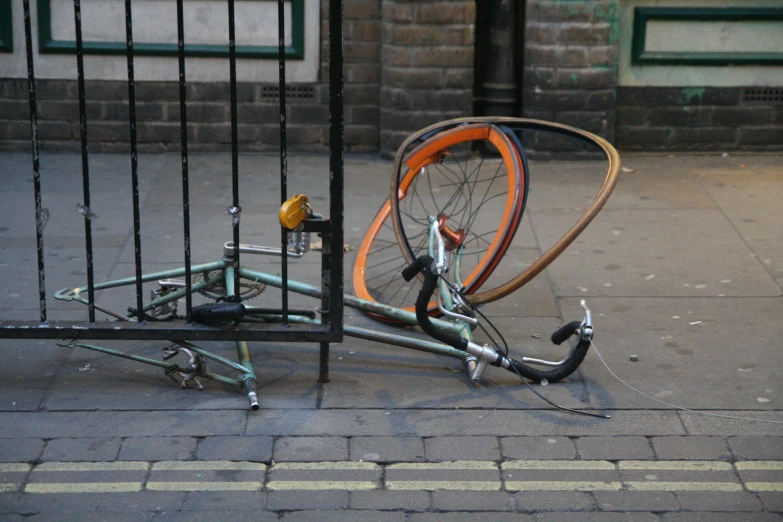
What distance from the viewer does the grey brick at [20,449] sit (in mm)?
4039

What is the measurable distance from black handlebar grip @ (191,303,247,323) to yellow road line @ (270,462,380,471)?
0.78 m

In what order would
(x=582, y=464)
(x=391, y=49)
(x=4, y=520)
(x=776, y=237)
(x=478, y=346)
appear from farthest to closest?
(x=391, y=49) < (x=776, y=237) < (x=478, y=346) < (x=582, y=464) < (x=4, y=520)

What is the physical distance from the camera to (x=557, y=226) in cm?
731

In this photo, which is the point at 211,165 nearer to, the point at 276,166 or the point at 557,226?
the point at 276,166

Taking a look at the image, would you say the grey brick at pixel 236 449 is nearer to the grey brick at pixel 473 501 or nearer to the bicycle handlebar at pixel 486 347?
the grey brick at pixel 473 501

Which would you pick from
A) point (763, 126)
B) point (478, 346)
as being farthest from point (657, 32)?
point (478, 346)

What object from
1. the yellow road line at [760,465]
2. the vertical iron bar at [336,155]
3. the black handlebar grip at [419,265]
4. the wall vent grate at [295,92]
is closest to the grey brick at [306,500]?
the vertical iron bar at [336,155]

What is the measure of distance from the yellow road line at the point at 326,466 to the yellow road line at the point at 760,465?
1.44 metres

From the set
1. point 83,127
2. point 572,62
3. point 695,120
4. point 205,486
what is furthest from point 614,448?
point 695,120

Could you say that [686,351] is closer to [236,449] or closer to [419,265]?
[419,265]

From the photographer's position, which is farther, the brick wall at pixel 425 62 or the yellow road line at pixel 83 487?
the brick wall at pixel 425 62

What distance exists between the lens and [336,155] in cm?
428

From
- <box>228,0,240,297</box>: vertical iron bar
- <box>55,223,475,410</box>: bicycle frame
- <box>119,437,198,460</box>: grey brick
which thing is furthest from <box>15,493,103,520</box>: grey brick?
<box>228,0,240,297</box>: vertical iron bar

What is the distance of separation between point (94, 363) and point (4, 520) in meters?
1.35
